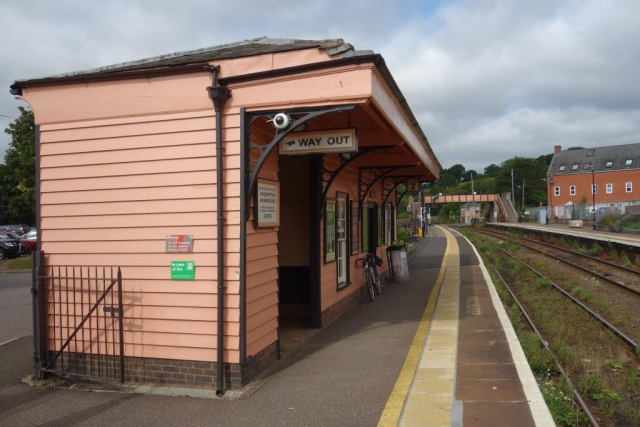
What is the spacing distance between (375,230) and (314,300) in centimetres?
554

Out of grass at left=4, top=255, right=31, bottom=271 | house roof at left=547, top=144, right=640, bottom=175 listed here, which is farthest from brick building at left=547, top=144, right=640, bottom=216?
grass at left=4, top=255, right=31, bottom=271

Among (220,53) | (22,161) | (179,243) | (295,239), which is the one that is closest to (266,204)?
(179,243)

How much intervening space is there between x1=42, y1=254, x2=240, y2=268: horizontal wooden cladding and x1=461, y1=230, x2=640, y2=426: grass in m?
3.51

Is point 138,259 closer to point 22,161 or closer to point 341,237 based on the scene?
point 341,237

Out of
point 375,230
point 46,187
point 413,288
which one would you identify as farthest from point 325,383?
point 375,230

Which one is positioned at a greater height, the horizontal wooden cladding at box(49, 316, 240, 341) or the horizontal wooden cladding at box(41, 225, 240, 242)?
the horizontal wooden cladding at box(41, 225, 240, 242)

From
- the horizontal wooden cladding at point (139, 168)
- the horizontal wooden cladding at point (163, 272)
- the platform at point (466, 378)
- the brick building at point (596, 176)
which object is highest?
the brick building at point (596, 176)

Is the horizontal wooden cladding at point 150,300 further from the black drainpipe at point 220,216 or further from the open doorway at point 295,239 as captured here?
the open doorway at point 295,239

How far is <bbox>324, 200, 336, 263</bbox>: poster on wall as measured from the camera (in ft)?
27.8

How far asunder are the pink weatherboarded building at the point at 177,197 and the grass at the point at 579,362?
3187 mm

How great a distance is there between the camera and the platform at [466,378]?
417 cm

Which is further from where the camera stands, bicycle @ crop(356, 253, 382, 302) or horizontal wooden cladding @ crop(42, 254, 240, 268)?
bicycle @ crop(356, 253, 382, 302)

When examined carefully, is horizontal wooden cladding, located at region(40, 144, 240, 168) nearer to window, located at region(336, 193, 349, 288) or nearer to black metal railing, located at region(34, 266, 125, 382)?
black metal railing, located at region(34, 266, 125, 382)

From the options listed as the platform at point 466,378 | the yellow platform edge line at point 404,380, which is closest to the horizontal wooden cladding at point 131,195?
the yellow platform edge line at point 404,380
